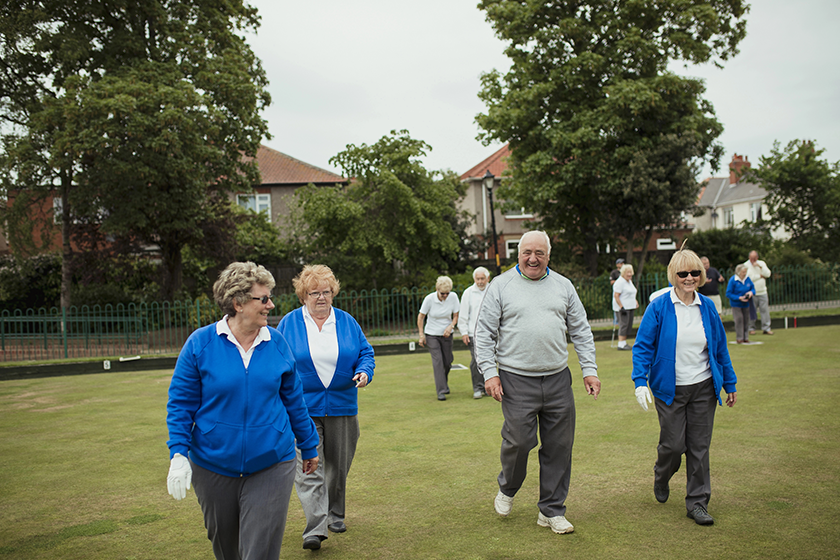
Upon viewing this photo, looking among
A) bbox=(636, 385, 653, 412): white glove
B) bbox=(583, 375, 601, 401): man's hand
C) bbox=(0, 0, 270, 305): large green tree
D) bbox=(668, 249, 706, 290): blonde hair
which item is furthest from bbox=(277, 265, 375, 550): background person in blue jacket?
bbox=(0, 0, 270, 305): large green tree

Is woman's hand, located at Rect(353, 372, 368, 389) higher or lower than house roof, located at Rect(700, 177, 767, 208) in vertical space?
lower

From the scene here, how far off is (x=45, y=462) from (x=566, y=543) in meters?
5.56

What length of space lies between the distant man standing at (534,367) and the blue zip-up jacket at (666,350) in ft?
1.43

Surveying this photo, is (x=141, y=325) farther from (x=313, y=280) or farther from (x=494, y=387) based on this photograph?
(x=494, y=387)

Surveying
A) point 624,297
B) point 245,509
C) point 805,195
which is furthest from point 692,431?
point 805,195

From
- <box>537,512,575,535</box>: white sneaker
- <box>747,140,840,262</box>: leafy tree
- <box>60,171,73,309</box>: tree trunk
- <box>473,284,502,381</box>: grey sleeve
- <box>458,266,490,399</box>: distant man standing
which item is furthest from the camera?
<box>747,140,840,262</box>: leafy tree

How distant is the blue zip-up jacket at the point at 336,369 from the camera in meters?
4.43

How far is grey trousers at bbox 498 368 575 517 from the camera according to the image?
4.47m

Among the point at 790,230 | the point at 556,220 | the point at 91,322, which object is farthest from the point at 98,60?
the point at 790,230

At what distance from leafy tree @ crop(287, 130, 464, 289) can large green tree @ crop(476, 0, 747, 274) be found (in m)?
4.22

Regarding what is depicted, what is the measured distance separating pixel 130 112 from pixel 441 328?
1313 cm

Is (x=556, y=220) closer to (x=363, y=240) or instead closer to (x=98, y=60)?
(x=363, y=240)

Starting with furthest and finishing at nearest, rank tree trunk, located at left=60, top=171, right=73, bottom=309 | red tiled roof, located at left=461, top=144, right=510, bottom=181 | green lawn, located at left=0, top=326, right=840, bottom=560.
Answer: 1. red tiled roof, located at left=461, top=144, right=510, bottom=181
2. tree trunk, located at left=60, top=171, right=73, bottom=309
3. green lawn, located at left=0, top=326, right=840, bottom=560

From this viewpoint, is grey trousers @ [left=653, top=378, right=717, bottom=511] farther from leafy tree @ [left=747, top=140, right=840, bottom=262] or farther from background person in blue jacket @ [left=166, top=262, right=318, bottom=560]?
leafy tree @ [left=747, top=140, right=840, bottom=262]
